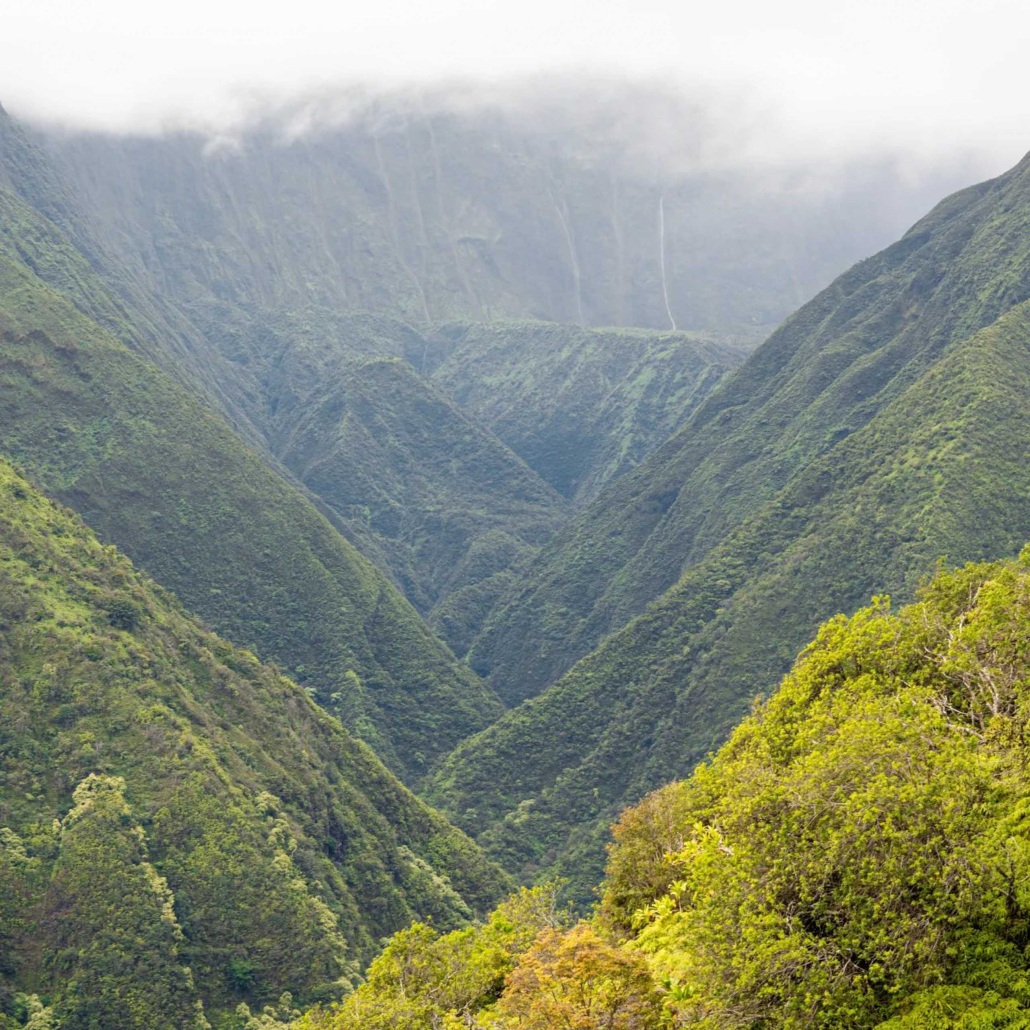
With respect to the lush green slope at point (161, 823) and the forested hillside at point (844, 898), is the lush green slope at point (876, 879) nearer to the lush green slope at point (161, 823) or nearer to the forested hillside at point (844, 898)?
the forested hillside at point (844, 898)

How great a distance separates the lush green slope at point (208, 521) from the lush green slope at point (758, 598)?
52.9ft

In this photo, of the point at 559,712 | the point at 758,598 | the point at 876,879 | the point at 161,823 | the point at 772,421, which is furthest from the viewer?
the point at 772,421

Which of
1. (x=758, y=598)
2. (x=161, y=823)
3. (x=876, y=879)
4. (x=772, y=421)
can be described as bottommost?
(x=876, y=879)

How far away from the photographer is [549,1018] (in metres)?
24.8

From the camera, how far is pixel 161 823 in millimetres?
67188

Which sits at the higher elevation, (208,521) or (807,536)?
(208,521)

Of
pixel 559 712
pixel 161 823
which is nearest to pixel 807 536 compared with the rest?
pixel 559 712

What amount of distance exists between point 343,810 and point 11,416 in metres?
68.3

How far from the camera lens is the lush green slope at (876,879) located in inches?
861

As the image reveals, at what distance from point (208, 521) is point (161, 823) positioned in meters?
77.2

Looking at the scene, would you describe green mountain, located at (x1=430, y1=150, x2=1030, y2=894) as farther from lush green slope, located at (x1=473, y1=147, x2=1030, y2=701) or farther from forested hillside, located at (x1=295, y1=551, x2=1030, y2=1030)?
forested hillside, located at (x1=295, y1=551, x2=1030, y2=1030)

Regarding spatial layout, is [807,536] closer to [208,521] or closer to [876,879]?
[208,521]

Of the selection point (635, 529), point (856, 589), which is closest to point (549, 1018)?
point (856, 589)

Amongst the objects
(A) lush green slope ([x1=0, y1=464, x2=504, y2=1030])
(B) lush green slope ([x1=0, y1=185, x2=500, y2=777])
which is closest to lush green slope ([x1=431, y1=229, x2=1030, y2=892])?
(B) lush green slope ([x1=0, y1=185, x2=500, y2=777])
